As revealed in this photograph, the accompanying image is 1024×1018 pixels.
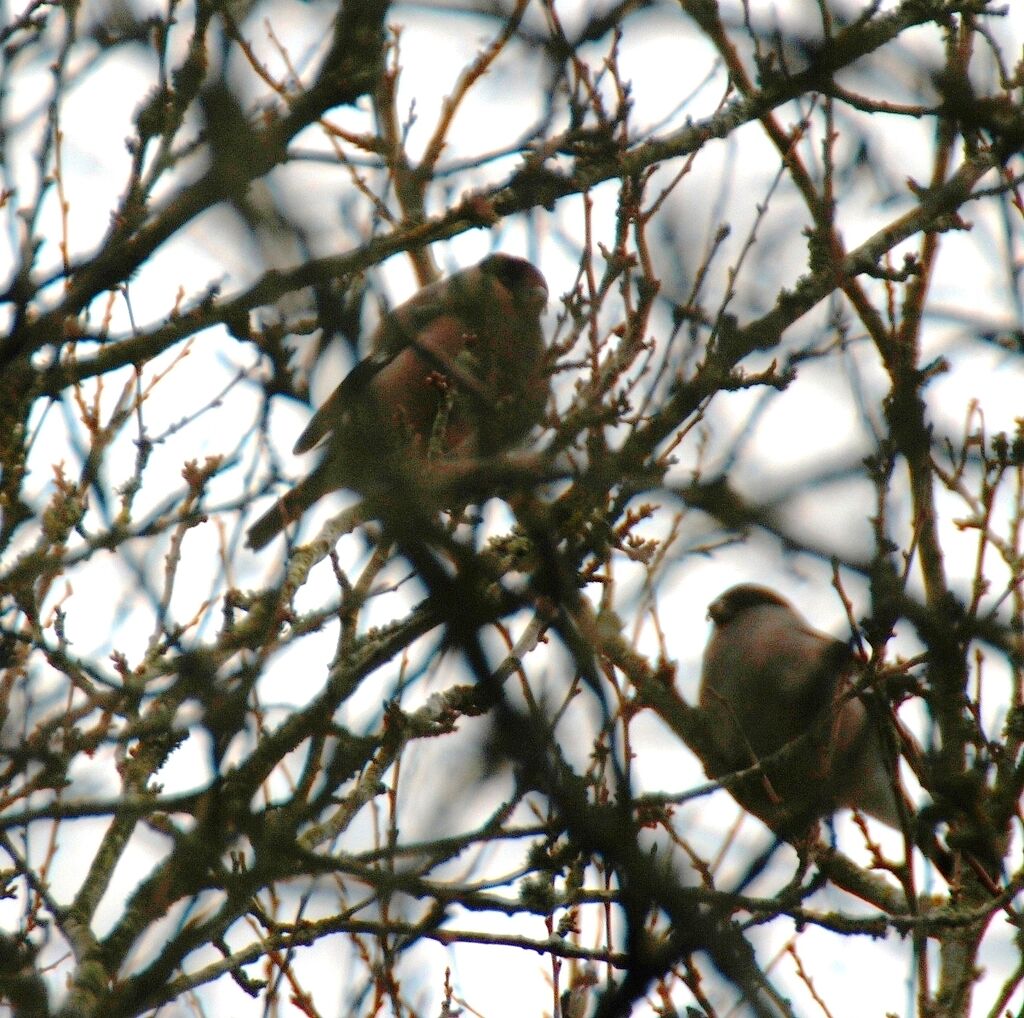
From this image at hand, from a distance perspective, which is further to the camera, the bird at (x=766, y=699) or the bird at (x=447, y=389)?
the bird at (x=766, y=699)

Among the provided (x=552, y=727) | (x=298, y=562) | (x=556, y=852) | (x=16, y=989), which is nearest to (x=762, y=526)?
(x=552, y=727)

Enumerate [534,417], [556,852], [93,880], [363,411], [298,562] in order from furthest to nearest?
[298,562] → [93,880] → [556,852] → [534,417] → [363,411]

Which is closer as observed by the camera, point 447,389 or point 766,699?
point 447,389

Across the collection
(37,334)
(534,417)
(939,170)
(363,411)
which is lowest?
(363,411)

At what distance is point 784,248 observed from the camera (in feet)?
11.8

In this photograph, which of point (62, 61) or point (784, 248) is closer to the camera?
point (62, 61)

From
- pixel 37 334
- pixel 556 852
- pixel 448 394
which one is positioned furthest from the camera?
pixel 448 394

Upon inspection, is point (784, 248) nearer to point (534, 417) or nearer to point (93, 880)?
point (534, 417)

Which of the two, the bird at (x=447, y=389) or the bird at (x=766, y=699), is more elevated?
the bird at (x=766, y=699)

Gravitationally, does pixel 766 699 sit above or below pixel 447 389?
above

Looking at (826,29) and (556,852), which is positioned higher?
(826,29)

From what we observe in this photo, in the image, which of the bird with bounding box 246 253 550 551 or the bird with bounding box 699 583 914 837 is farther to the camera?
the bird with bounding box 699 583 914 837

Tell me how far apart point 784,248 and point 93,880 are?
2.21 meters

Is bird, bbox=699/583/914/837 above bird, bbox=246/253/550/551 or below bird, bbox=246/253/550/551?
above
